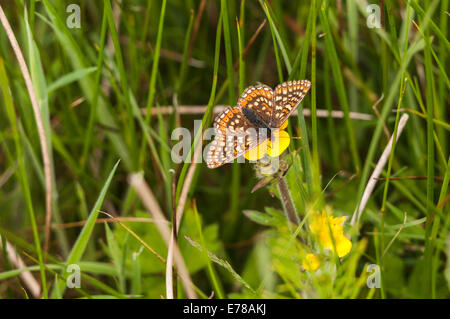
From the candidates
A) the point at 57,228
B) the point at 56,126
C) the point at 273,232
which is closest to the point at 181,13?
the point at 56,126

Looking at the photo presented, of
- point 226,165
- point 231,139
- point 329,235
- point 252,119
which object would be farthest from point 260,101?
point 226,165

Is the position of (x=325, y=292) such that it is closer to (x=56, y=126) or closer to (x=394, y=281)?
(x=394, y=281)

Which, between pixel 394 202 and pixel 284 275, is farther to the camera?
pixel 394 202

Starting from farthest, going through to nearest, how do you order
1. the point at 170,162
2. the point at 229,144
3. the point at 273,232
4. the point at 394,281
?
1. the point at 170,162
2. the point at 394,281
3. the point at 273,232
4. the point at 229,144

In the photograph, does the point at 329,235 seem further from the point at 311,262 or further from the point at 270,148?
the point at 270,148

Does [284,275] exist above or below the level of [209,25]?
below
